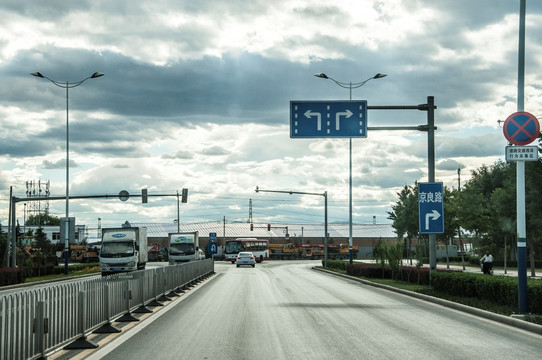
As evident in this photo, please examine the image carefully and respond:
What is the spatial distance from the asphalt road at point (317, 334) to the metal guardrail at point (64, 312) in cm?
56

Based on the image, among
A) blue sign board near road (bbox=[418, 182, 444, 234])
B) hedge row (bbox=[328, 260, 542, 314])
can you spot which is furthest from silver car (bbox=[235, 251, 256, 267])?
blue sign board near road (bbox=[418, 182, 444, 234])

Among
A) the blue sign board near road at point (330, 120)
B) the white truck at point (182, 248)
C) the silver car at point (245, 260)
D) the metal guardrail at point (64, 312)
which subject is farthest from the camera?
the silver car at point (245, 260)

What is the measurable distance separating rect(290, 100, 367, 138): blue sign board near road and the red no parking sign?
826 cm

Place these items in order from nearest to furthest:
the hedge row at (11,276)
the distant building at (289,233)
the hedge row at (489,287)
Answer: the hedge row at (489,287) < the hedge row at (11,276) < the distant building at (289,233)

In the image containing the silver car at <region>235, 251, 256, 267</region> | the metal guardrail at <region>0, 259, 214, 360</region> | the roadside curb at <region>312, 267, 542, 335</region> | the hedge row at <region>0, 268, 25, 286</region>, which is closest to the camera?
the metal guardrail at <region>0, 259, 214, 360</region>

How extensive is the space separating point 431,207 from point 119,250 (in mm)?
23157

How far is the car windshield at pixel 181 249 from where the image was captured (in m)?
53.2

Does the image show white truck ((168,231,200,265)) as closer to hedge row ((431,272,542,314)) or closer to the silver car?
the silver car

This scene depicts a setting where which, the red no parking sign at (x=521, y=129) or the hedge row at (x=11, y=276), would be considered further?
the hedge row at (x=11, y=276)

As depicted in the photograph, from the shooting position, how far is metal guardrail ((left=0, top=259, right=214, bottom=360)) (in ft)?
26.8

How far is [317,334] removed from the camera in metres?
12.5

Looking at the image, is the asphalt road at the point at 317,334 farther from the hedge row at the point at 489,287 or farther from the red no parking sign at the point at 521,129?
the red no parking sign at the point at 521,129

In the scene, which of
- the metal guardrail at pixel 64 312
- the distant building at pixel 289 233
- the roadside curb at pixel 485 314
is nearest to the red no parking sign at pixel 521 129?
the roadside curb at pixel 485 314

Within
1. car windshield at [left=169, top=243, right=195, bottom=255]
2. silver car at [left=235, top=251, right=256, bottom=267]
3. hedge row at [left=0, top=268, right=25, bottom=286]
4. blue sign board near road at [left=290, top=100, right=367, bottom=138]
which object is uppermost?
blue sign board near road at [left=290, top=100, right=367, bottom=138]
